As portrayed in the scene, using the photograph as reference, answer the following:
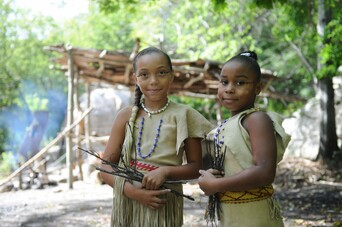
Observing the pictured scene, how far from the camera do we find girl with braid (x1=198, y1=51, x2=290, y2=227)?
1.68 meters

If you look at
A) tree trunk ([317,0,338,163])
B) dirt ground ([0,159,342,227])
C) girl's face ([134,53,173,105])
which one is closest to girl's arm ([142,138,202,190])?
girl's face ([134,53,173,105])

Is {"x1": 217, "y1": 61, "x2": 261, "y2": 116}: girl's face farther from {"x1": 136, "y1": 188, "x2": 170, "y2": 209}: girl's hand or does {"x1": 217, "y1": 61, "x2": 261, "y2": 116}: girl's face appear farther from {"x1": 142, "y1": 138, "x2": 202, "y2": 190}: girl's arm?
{"x1": 136, "y1": 188, "x2": 170, "y2": 209}: girl's hand

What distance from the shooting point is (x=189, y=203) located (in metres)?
6.64

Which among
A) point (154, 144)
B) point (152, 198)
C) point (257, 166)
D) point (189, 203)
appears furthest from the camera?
point (189, 203)

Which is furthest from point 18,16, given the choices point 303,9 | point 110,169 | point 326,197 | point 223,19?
point 110,169

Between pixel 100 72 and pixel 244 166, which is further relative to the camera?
pixel 100 72

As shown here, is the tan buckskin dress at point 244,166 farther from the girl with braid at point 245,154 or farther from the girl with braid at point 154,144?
the girl with braid at point 154,144

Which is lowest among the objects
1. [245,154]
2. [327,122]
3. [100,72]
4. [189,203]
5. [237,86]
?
[189,203]

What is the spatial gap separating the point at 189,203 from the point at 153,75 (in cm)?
496

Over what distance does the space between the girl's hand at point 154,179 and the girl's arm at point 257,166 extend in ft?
0.74

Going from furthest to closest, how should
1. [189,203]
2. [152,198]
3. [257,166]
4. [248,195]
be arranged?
[189,203], [152,198], [248,195], [257,166]

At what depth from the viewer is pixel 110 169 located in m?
2.05

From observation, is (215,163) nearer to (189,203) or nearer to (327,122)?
(189,203)

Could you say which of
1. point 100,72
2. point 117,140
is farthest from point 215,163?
point 100,72
